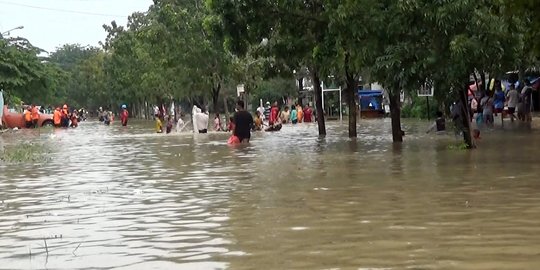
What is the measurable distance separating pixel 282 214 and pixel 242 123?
47.2 feet

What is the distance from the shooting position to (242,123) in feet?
75.7

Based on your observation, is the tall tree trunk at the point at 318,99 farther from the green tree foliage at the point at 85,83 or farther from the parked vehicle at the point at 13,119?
the green tree foliage at the point at 85,83

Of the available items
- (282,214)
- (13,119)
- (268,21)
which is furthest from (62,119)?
(282,214)

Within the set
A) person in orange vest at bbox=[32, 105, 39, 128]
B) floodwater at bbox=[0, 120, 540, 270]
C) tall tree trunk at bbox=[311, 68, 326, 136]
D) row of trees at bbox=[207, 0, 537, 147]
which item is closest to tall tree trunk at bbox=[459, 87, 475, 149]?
row of trees at bbox=[207, 0, 537, 147]

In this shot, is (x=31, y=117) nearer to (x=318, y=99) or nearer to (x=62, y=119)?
(x=62, y=119)

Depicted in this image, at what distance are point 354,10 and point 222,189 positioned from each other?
6224 mm

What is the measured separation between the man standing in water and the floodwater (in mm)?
6331

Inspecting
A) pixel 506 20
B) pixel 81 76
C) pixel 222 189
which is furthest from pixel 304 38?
pixel 81 76

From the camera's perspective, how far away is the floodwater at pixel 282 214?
21.2 ft

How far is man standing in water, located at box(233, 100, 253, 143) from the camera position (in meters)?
22.8

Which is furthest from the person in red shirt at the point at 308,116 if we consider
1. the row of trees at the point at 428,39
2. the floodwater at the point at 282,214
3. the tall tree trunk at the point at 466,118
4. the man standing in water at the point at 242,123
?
the floodwater at the point at 282,214

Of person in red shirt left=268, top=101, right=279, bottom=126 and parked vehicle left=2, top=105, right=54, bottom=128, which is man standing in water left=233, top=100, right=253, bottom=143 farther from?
parked vehicle left=2, top=105, right=54, bottom=128

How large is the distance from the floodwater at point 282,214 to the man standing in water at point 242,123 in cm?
633

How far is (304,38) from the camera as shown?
21.6 m
